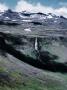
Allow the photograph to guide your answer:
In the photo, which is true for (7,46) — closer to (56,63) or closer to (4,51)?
(4,51)

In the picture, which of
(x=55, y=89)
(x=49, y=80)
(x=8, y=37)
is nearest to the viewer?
(x=55, y=89)

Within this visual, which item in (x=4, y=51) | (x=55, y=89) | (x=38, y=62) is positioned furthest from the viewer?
(x=38, y=62)

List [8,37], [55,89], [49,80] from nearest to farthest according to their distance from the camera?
1. [55,89]
2. [49,80]
3. [8,37]

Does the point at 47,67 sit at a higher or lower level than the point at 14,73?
lower

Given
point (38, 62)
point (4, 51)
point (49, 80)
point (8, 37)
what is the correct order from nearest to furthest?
1. point (49, 80)
2. point (4, 51)
3. point (38, 62)
4. point (8, 37)

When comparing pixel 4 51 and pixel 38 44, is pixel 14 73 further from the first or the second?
pixel 38 44

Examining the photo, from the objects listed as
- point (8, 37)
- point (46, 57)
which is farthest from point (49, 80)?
point (8, 37)

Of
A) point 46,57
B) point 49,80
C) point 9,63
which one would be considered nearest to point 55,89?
point 49,80

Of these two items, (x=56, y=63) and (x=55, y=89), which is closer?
(x=55, y=89)

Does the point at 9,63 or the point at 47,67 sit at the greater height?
the point at 9,63
